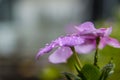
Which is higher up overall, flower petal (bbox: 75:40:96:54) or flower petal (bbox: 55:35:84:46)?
flower petal (bbox: 75:40:96:54)

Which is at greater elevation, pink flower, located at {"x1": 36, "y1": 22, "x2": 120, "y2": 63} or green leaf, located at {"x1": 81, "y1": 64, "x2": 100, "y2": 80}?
pink flower, located at {"x1": 36, "y1": 22, "x2": 120, "y2": 63}

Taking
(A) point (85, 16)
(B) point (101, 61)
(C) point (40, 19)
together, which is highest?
(C) point (40, 19)


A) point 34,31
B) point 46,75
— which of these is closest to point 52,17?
point 34,31

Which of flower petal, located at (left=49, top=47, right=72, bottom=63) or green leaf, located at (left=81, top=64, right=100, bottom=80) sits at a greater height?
flower petal, located at (left=49, top=47, right=72, bottom=63)

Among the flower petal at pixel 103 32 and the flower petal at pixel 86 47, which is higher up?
the flower petal at pixel 103 32

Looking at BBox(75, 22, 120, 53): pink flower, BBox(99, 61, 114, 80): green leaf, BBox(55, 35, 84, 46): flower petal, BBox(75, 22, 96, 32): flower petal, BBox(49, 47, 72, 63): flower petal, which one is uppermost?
BBox(75, 22, 96, 32): flower petal

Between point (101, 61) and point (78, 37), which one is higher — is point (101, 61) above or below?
above

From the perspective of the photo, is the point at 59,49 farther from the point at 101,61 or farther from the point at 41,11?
the point at 41,11

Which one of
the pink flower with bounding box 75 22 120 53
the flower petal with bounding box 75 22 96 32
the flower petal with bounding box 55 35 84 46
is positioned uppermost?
the flower petal with bounding box 75 22 96 32
